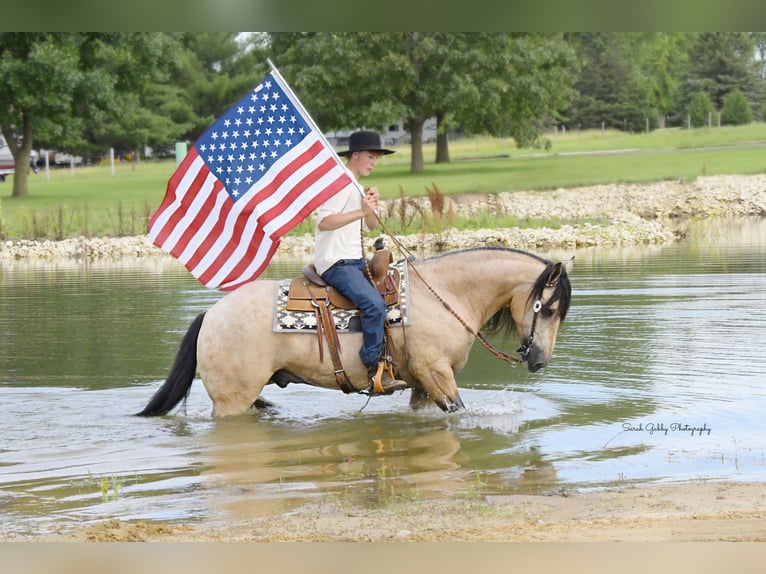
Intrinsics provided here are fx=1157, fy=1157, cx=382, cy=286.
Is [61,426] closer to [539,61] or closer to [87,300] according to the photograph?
[87,300]

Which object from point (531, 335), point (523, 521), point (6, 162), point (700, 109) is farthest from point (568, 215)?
point (6, 162)

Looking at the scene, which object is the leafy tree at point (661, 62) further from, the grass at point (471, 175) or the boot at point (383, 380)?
the boot at point (383, 380)

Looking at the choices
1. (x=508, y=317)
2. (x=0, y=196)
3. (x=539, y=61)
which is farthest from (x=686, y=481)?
(x=539, y=61)

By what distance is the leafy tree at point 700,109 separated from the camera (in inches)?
2601

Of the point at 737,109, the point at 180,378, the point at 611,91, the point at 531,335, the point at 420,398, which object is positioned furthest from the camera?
the point at 611,91

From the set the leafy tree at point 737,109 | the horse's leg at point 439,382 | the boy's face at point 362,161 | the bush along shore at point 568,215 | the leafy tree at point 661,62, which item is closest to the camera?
the boy's face at point 362,161

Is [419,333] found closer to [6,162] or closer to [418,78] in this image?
[418,78]

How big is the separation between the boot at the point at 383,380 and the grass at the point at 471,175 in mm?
17000

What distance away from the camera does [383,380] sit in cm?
985

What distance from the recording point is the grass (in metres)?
33.7

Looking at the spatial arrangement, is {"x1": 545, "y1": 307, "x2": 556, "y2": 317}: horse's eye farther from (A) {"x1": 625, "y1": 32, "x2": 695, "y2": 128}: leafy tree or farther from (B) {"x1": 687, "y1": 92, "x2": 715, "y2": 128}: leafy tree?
(A) {"x1": 625, "y1": 32, "x2": 695, "y2": 128}: leafy tree

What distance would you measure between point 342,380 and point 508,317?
5.40 feet

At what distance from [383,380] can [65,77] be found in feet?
119

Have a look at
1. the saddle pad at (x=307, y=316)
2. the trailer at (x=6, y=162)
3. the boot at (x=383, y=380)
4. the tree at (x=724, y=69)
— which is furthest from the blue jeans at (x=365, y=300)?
the tree at (x=724, y=69)
